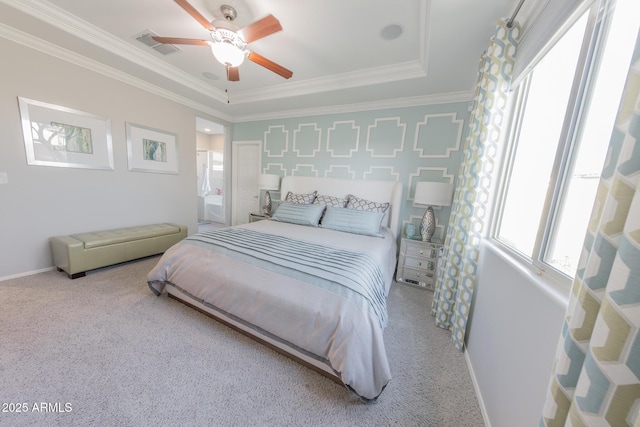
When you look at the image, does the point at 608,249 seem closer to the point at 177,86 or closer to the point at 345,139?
the point at 345,139

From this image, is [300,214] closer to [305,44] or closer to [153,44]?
[305,44]

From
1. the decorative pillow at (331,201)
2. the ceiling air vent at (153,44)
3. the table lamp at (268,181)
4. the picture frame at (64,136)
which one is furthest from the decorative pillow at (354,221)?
the picture frame at (64,136)

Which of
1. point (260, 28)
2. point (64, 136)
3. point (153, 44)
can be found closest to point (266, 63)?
point (260, 28)

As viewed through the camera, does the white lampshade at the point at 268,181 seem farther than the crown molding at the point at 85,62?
→ Yes

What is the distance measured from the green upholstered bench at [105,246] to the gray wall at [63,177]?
18 cm

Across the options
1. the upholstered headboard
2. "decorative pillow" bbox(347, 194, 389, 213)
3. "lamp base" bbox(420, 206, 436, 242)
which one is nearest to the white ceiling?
the upholstered headboard

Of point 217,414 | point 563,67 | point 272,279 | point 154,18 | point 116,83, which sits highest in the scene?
point 154,18

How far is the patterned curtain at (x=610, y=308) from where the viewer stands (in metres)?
0.34

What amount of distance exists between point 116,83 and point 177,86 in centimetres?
69

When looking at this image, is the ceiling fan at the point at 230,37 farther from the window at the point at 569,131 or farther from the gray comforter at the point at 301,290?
the window at the point at 569,131

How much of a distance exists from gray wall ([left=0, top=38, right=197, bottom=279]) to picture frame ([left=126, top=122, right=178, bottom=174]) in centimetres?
8

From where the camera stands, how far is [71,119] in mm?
2523

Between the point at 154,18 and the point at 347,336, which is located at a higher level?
the point at 154,18

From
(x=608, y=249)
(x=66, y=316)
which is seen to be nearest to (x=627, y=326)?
(x=608, y=249)
